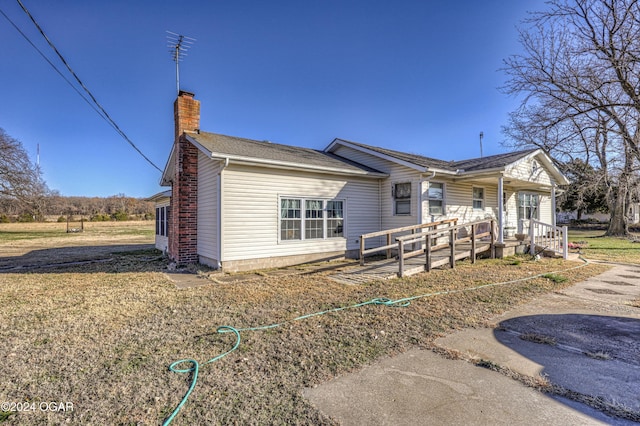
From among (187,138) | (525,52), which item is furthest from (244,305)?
(525,52)

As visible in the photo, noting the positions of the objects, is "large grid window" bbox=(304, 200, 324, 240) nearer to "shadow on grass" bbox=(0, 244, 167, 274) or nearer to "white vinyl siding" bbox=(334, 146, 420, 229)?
"white vinyl siding" bbox=(334, 146, 420, 229)

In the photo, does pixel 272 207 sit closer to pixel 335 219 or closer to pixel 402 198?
pixel 335 219

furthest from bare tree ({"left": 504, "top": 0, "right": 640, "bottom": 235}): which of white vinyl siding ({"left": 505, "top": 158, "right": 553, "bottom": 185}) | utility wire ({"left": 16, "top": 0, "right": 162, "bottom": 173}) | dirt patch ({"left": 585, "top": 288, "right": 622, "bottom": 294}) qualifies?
utility wire ({"left": 16, "top": 0, "right": 162, "bottom": 173})

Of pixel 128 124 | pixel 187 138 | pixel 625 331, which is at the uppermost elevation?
pixel 128 124

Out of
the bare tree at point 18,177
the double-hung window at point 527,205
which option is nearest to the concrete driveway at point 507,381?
the double-hung window at point 527,205

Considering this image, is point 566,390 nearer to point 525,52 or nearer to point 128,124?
point 525,52

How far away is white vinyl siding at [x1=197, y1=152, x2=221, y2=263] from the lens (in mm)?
8555

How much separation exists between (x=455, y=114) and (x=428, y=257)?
1287 cm

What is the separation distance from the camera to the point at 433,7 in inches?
417

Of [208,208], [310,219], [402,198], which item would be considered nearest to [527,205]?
[402,198]

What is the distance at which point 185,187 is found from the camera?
9.63 metres

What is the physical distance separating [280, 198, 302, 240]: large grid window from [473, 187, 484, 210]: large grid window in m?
7.64

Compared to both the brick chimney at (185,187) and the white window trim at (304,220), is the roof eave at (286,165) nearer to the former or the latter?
the white window trim at (304,220)

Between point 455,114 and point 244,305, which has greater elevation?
point 455,114
